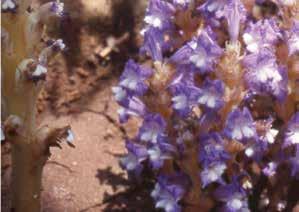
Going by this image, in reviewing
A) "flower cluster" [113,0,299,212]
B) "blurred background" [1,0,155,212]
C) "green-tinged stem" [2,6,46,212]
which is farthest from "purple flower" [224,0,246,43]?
"blurred background" [1,0,155,212]

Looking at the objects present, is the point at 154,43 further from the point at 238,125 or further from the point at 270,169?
the point at 270,169

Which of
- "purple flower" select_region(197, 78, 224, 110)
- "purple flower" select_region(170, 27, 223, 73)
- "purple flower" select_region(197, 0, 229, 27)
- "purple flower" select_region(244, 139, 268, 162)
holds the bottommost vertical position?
"purple flower" select_region(244, 139, 268, 162)

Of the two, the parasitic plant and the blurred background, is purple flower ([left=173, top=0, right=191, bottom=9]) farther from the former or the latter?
the blurred background

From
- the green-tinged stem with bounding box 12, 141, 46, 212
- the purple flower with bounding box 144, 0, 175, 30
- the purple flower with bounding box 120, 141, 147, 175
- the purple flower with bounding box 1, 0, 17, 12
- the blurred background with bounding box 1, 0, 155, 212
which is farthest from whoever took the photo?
the blurred background with bounding box 1, 0, 155, 212

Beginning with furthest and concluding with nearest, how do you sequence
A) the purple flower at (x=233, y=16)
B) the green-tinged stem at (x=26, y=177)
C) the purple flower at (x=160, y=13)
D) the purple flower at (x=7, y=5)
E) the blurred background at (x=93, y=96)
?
the blurred background at (x=93, y=96) → the purple flower at (x=160, y=13) → the purple flower at (x=233, y=16) → the green-tinged stem at (x=26, y=177) → the purple flower at (x=7, y=5)

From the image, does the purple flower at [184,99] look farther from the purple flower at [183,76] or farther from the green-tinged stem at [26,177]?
the green-tinged stem at [26,177]

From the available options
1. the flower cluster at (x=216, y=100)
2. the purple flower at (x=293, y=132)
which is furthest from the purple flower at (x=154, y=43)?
the purple flower at (x=293, y=132)

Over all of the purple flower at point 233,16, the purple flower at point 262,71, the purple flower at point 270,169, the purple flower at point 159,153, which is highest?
the purple flower at point 233,16
